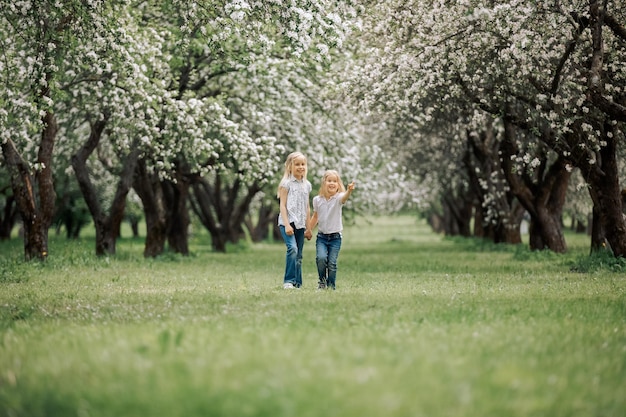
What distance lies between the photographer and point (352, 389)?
593 centimetres

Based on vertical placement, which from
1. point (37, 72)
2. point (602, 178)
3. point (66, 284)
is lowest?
point (66, 284)

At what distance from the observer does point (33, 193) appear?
23.5 m

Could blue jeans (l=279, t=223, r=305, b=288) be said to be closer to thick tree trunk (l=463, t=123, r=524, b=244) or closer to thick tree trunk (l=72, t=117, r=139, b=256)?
thick tree trunk (l=72, t=117, r=139, b=256)

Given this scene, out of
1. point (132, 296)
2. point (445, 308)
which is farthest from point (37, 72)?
point (445, 308)

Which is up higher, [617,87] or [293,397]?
[617,87]

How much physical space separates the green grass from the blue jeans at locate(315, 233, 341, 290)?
596 millimetres

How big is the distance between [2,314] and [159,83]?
10.4 metres

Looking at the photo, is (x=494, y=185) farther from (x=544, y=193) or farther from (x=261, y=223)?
(x=261, y=223)

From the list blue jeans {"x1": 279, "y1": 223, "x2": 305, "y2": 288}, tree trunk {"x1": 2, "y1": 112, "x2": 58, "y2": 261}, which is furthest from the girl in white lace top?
tree trunk {"x1": 2, "y1": 112, "x2": 58, "y2": 261}

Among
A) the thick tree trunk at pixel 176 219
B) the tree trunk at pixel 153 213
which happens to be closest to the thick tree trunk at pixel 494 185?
the thick tree trunk at pixel 176 219

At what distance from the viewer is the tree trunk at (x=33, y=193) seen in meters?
22.9

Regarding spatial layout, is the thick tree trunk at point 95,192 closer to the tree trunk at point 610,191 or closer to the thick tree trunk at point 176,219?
the thick tree trunk at point 176,219

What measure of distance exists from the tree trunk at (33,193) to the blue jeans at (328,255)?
1069 centimetres

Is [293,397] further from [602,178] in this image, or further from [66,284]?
[602,178]
